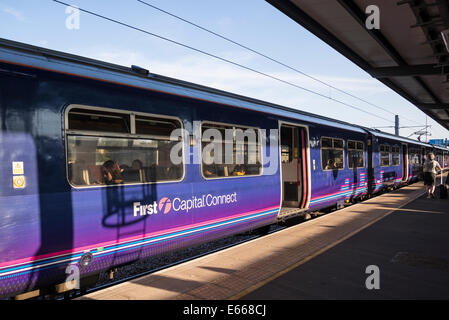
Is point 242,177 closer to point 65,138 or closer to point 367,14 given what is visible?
point 65,138

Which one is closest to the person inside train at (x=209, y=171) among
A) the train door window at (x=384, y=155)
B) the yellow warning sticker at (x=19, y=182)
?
the yellow warning sticker at (x=19, y=182)

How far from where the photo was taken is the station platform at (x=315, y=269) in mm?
3879

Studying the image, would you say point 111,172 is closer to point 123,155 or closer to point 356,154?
point 123,155

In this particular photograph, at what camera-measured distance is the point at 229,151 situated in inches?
237

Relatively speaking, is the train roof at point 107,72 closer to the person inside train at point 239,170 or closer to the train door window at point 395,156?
the person inside train at point 239,170

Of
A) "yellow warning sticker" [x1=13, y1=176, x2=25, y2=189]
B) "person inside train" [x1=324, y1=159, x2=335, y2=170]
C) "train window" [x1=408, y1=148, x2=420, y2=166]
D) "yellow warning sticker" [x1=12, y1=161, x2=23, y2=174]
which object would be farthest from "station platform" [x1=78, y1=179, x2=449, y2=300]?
"train window" [x1=408, y1=148, x2=420, y2=166]

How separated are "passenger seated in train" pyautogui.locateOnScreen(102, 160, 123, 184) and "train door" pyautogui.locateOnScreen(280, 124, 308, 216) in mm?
5001

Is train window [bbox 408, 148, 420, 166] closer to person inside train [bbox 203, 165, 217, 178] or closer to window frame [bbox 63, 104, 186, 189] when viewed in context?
person inside train [bbox 203, 165, 217, 178]

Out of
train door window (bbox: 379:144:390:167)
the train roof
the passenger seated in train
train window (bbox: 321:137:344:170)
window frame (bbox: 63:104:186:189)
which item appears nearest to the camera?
the train roof

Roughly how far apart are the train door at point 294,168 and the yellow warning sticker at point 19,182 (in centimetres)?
611

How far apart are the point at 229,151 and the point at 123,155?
7.42 ft

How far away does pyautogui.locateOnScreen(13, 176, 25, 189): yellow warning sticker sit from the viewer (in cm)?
331

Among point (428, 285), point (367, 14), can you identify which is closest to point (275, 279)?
point (428, 285)

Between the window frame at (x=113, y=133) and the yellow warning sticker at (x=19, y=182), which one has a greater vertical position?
the window frame at (x=113, y=133)
